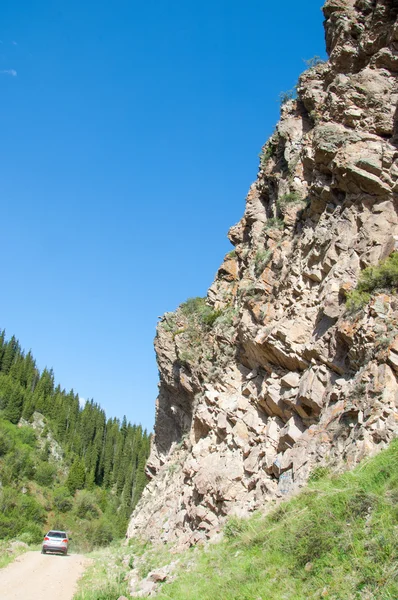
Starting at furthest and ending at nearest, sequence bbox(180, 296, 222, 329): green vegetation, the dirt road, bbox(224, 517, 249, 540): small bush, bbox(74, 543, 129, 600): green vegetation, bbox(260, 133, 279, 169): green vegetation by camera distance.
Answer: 1. bbox(180, 296, 222, 329): green vegetation
2. bbox(260, 133, 279, 169): green vegetation
3. the dirt road
4. bbox(74, 543, 129, 600): green vegetation
5. bbox(224, 517, 249, 540): small bush

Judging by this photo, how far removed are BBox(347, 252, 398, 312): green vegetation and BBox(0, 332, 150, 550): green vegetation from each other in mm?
49987

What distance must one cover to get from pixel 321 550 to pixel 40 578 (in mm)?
12534

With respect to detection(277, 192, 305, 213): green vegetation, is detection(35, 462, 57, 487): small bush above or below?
below

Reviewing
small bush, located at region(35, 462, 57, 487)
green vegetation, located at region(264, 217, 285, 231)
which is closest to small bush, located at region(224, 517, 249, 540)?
green vegetation, located at region(264, 217, 285, 231)

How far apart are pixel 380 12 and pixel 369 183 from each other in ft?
25.7

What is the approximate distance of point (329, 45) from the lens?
2053cm

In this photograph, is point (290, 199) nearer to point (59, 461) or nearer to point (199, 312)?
point (199, 312)

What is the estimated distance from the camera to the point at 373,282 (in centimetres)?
1251

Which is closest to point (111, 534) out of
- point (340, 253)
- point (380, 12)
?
point (340, 253)

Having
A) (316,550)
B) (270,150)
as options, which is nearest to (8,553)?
(316,550)

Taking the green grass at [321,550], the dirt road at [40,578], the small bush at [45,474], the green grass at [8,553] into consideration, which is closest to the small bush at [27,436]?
the small bush at [45,474]

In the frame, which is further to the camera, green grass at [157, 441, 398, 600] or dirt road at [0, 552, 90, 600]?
dirt road at [0, 552, 90, 600]

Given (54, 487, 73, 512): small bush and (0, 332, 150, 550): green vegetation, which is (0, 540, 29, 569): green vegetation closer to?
(0, 332, 150, 550): green vegetation

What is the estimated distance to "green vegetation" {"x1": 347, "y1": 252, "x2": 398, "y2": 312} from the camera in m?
12.1
